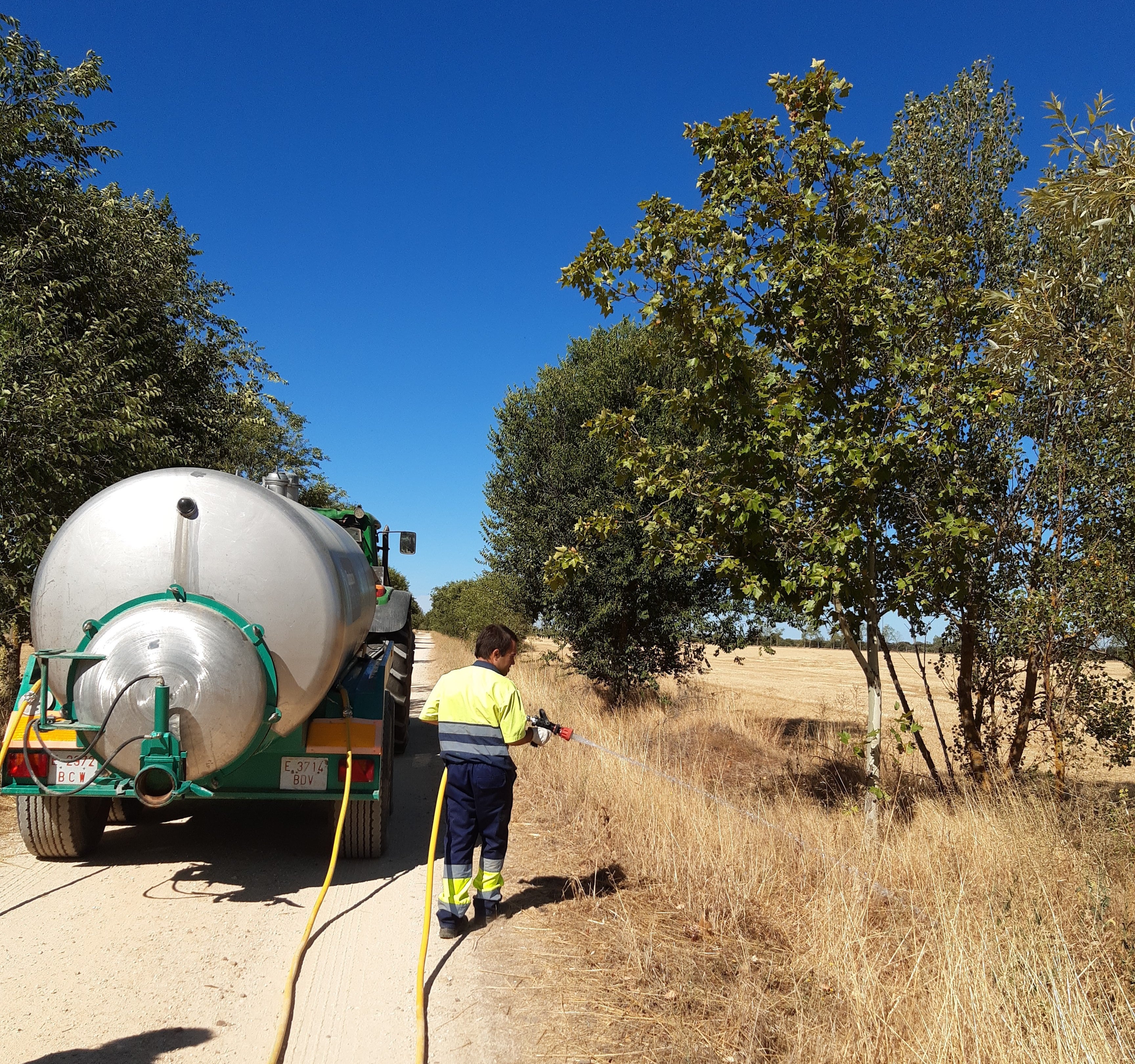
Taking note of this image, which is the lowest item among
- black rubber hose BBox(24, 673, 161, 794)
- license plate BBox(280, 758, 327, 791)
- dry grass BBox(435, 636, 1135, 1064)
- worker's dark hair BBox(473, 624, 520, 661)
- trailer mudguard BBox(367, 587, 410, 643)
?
dry grass BBox(435, 636, 1135, 1064)

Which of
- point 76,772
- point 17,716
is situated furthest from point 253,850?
point 17,716

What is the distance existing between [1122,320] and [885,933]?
4098mm

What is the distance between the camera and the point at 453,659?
28.5 metres

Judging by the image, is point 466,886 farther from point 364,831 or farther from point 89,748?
point 89,748

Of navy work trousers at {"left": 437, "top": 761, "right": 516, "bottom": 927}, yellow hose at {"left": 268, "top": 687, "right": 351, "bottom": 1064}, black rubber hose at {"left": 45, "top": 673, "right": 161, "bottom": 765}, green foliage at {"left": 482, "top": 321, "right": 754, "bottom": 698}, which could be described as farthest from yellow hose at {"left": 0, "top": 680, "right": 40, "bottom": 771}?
green foliage at {"left": 482, "top": 321, "right": 754, "bottom": 698}

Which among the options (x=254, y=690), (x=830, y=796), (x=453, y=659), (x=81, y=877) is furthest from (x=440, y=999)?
(x=453, y=659)

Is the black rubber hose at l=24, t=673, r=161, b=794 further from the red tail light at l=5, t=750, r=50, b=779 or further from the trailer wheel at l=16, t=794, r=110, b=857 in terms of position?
the trailer wheel at l=16, t=794, r=110, b=857

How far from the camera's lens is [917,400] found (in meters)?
6.09

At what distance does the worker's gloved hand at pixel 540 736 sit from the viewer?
4.71m

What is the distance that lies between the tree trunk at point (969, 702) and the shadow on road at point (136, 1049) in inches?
256

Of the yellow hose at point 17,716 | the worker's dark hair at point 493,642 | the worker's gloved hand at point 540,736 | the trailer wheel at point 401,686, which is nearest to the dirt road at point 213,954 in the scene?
the yellow hose at point 17,716

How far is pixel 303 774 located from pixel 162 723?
4.29 feet

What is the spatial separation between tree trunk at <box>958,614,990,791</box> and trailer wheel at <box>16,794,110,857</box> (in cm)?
715

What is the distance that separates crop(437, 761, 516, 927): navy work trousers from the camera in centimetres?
456
